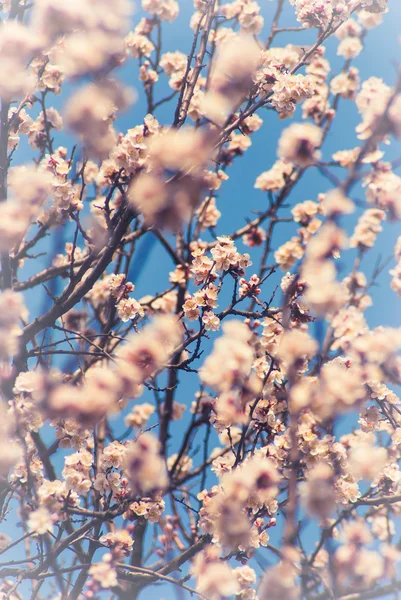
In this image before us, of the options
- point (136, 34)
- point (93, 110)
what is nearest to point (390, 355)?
point (93, 110)

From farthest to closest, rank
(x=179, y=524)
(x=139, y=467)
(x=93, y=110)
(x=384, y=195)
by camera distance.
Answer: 1. (x=179, y=524)
2. (x=384, y=195)
3. (x=139, y=467)
4. (x=93, y=110)

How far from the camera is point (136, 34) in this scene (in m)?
5.22

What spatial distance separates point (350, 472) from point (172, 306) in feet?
9.99

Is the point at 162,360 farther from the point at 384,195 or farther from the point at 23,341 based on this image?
the point at 384,195

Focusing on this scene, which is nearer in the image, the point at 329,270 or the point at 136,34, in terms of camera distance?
the point at 329,270

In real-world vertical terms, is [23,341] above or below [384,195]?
below

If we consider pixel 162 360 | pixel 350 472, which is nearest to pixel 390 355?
pixel 350 472

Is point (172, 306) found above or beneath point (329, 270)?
above

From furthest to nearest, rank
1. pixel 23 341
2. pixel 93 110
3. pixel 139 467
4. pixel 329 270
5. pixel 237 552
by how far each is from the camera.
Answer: pixel 23 341, pixel 237 552, pixel 139 467, pixel 329 270, pixel 93 110

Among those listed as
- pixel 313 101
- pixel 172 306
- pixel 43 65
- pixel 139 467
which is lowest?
pixel 139 467

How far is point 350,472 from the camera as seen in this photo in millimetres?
3488

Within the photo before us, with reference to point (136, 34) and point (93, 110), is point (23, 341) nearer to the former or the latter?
point (93, 110)

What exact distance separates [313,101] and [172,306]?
10.4 feet

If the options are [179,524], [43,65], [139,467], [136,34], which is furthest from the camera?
[136,34]
